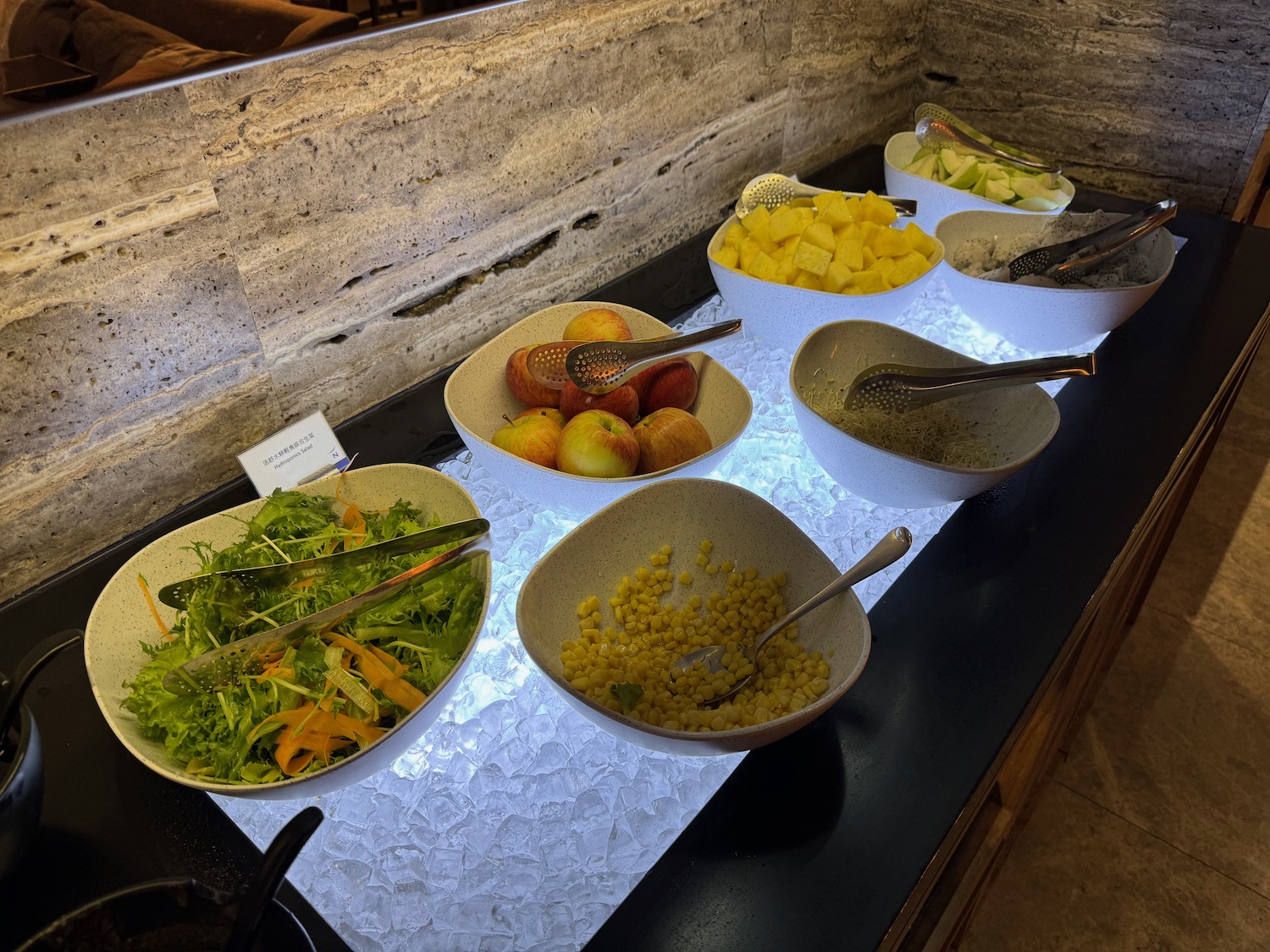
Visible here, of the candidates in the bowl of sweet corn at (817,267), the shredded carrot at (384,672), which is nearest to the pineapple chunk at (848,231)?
the bowl of sweet corn at (817,267)

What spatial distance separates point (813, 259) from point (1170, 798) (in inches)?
48.2

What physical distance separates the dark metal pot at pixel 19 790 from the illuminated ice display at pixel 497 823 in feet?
0.39

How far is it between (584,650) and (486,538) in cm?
11

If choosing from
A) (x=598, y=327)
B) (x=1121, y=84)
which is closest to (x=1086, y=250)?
(x=1121, y=84)

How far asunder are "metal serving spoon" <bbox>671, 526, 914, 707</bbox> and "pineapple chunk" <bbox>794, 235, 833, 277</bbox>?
449 millimetres

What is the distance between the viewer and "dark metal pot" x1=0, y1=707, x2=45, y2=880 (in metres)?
0.55

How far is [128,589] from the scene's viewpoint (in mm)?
707

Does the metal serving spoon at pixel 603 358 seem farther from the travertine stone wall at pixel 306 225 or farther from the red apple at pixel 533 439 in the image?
the travertine stone wall at pixel 306 225

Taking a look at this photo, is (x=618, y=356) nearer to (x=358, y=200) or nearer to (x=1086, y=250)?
(x=358, y=200)

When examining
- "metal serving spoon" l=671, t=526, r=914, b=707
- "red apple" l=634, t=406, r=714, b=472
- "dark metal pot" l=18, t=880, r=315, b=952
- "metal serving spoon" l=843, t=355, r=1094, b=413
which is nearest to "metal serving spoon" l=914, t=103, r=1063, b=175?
"metal serving spoon" l=843, t=355, r=1094, b=413

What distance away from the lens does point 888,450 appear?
2.73ft

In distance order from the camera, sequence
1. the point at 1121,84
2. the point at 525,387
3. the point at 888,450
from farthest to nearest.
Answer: the point at 1121,84 → the point at 525,387 → the point at 888,450

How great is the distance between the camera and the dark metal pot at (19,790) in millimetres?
547

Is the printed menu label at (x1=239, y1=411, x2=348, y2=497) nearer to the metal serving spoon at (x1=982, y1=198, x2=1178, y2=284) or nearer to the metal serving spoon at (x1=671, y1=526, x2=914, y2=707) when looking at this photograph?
the metal serving spoon at (x1=671, y1=526, x2=914, y2=707)
